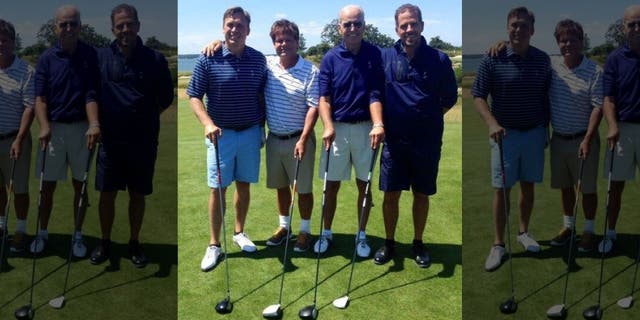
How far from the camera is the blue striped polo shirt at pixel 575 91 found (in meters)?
2.76

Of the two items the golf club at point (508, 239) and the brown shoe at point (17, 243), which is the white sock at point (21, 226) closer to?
the brown shoe at point (17, 243)

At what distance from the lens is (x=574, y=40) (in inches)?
109

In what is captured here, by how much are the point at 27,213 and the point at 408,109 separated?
239cm

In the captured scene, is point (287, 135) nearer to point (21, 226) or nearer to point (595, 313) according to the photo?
point (21, 226)

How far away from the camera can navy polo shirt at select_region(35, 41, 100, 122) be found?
293cm

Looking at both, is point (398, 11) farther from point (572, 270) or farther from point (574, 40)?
point (572, 270)


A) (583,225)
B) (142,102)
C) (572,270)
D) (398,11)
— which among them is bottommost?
(572,270)

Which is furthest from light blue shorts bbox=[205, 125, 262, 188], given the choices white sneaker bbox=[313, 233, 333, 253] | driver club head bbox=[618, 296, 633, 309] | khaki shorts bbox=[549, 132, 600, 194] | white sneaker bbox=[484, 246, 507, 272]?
driver club head bbox=[618, 296, 633, 309]

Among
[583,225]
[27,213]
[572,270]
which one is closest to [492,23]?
[583,225]

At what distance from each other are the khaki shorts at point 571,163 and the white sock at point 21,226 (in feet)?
9.11

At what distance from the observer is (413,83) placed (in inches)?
153

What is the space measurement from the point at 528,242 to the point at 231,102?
2182mm

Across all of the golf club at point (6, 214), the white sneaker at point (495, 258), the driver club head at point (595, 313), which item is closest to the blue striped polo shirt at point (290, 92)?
the white sneaker at point (495, 258)

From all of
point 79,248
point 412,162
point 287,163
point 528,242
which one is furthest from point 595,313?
point 79,248
